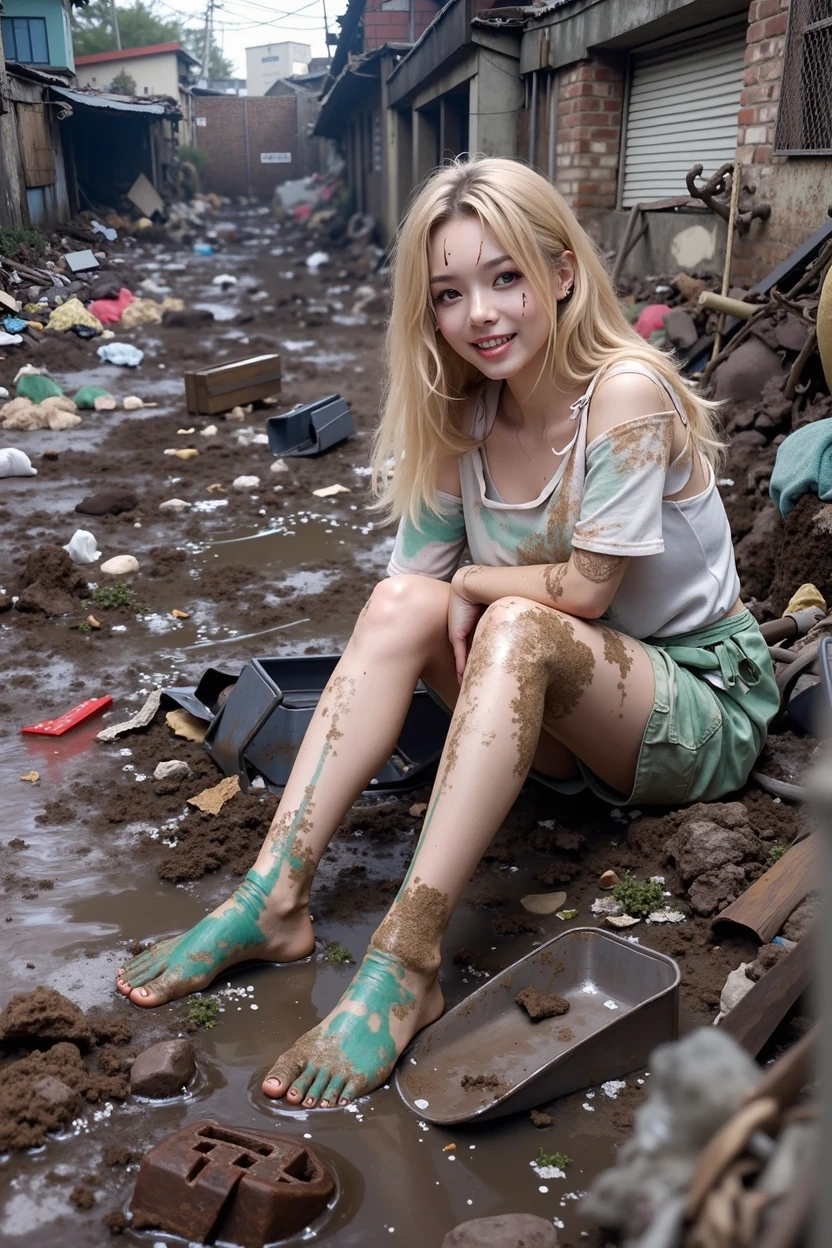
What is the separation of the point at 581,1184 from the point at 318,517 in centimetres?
413

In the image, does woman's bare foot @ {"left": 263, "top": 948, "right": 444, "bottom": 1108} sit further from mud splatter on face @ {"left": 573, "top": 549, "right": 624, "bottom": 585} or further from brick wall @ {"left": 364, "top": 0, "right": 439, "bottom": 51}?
brick wall @ {"left": 364, "top": 0, "right": 439, "bottom": 51}

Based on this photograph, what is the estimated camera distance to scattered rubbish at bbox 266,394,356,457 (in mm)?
6566

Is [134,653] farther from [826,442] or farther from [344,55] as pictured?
[344,55]

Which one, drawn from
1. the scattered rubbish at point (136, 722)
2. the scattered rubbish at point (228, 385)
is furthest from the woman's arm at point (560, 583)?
the scattered rubbish at point (228, 385)

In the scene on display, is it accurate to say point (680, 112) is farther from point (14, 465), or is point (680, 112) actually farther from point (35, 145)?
point (35, 145)

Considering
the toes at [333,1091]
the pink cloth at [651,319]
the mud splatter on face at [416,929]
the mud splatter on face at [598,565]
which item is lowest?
the toes at [333,1091]

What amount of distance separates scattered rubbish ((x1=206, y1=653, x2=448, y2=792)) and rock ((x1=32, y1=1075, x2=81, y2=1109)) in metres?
1.09

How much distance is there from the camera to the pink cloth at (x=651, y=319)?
6762 millimetres

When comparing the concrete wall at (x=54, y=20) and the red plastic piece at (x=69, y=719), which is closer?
the red plastic piece at (x=69, y=719)

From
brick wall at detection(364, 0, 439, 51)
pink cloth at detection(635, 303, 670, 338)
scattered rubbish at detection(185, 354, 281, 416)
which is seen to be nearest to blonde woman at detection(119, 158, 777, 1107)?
pink cloth at detection(635, 303, 670, 338)

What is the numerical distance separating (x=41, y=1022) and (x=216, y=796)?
Result: 37.4 inches

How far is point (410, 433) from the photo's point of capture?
95.1 inches

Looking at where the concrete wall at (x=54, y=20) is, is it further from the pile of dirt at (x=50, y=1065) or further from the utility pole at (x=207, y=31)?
the utility pole at (x=207, y=31)

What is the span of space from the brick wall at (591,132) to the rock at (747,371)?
15.1 ft
